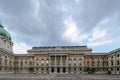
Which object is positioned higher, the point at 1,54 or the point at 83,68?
the point at 1,54

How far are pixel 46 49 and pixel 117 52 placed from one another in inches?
2063

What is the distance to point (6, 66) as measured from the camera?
93.4m

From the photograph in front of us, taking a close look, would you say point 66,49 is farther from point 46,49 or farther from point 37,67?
point 37,67

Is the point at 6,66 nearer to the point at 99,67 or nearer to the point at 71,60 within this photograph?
the point at 71,60

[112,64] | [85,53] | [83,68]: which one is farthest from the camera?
[85,53]

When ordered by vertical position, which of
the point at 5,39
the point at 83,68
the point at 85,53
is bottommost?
the point at 83,68

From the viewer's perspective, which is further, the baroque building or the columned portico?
the columned portico

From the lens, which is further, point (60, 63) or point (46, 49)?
point (46, 49)

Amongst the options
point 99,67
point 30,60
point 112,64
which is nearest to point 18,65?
point 30,60

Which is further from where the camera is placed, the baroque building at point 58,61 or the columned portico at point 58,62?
the columned portico at point 58,62

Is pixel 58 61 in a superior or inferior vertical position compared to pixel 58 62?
superior

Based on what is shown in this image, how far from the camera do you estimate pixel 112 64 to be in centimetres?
9200

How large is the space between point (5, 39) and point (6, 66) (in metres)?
22.8

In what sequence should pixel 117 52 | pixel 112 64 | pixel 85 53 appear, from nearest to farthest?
pixel 117 52, pixel 112 64, pixel 85 53
